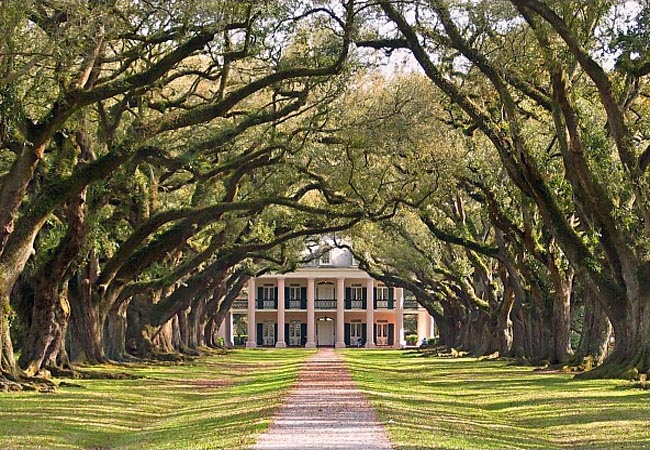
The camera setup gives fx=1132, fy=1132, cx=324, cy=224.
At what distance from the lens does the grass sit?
48.2ft

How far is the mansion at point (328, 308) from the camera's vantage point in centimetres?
9625

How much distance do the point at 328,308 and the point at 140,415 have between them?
7905cm

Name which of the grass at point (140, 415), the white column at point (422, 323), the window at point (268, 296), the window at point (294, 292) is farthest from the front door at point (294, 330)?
the grass at point (140, 415)

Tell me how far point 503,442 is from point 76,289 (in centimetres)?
2064

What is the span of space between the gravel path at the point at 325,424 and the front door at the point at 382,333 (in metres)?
76.1

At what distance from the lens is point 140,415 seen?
19688 mm

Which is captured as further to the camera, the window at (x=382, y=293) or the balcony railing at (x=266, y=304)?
the window at (x=382, y=293)

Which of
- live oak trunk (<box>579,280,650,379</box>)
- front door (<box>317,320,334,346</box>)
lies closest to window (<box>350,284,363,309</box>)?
front door (<box>317,320,334,346</box>)

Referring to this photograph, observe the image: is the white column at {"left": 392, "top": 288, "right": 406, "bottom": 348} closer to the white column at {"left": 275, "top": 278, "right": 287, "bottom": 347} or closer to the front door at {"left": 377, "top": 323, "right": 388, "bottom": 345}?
the front door at {"left": 377, "top": 323, "right": 388, "bottom": 345}

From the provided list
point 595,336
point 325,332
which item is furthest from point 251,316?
point 595,336

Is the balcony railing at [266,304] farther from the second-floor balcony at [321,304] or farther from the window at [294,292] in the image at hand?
the window at [294,292]

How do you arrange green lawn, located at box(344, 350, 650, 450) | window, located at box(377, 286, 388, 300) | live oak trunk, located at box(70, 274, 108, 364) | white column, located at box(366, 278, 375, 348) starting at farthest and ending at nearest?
window, located at box(377, 286, 388, 300)
white column, located at box(366, 278, 375, 348)
live oak trunk, located at box(70, 274, 108, 364)
green lawn, located at box(344, 350, 650, 450)

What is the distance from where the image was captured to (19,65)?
20156 mm

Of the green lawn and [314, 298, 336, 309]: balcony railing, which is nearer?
the green lawn
